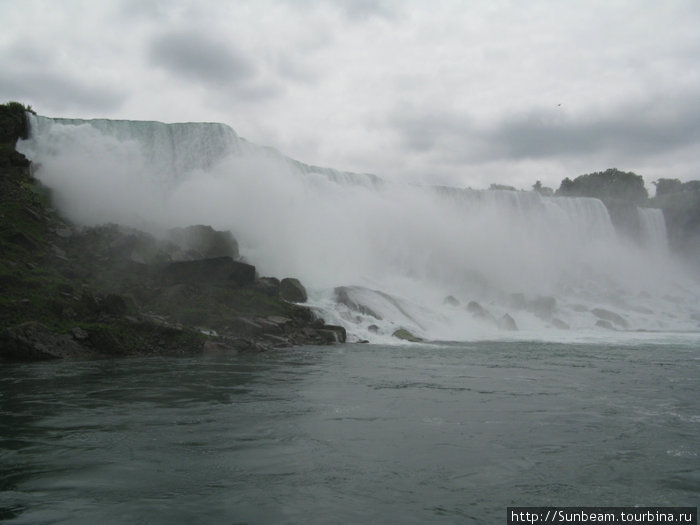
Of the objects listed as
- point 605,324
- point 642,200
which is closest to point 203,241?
point 605,324

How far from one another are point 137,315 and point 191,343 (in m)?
2.12

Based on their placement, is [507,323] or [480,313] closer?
[507,323]

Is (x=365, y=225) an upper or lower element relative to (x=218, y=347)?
upper

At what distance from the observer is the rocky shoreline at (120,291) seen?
52.7 ft

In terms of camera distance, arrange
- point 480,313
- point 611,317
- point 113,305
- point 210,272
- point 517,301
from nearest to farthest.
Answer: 1. point 113,305
2. point 210,272
3. point 480,313
4. point 517,301
5. point 611,317

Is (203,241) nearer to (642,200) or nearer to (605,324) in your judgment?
(605,324)

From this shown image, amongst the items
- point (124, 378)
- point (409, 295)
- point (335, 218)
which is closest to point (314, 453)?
point (124, 378)

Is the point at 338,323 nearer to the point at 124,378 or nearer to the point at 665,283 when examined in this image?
the point at 124,378

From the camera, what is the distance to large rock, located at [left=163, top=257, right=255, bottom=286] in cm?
2245

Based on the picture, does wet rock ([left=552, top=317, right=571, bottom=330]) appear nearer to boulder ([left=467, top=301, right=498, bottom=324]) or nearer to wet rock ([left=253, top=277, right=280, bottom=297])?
boulder ([left=467, top=301, right=498, bottom=324])

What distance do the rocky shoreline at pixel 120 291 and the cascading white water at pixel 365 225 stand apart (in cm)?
193

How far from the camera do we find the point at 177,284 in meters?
Result: 21.8

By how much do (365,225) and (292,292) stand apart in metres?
13.8

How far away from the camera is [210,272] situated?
76.4 feet
